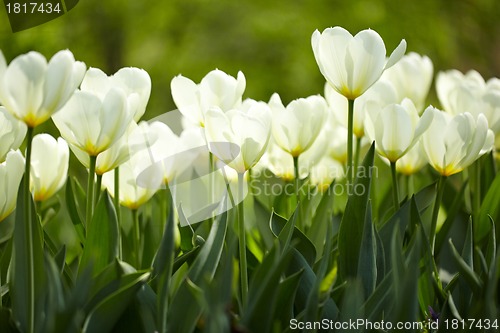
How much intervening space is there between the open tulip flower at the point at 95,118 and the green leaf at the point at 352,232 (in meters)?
0.45

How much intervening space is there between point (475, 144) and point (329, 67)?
0.36 m

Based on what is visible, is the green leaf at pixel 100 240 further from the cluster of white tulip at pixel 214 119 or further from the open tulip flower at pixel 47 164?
the open tulip flower at pixel 47 164

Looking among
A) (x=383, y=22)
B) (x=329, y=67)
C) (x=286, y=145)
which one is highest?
(x=329, y=67)

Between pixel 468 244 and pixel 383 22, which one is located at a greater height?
pixel 468 244

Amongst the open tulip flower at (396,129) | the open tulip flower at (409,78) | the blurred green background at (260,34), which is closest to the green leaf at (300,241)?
the open tulip flower at (396,129)

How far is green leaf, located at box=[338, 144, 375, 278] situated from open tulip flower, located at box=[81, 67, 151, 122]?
444mm

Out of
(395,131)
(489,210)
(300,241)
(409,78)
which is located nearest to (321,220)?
(300,241)

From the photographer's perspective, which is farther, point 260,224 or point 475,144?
point 260,224

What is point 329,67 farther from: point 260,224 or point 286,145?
point 260,224

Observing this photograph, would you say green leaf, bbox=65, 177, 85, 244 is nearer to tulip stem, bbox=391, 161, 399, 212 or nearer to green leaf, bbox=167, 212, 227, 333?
green leaf, bbox=167, 212, 227, 333

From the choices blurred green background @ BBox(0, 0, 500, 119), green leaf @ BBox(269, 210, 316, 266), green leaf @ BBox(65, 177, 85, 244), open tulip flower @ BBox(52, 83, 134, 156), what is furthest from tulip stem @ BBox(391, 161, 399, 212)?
blurred green background @ BBox(0, 0, 500, 119)

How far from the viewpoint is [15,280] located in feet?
3.59

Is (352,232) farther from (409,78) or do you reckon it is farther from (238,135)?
(409,78)

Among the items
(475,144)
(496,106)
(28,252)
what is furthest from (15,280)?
(496,106)
